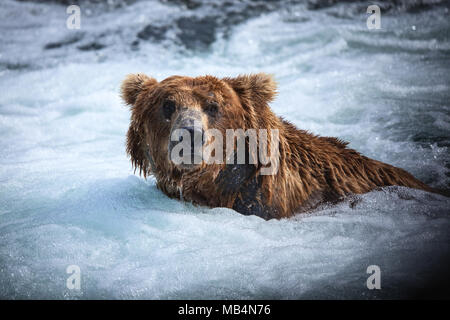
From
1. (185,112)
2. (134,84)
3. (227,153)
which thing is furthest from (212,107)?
(134,84)

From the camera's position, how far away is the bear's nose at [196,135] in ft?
10.1

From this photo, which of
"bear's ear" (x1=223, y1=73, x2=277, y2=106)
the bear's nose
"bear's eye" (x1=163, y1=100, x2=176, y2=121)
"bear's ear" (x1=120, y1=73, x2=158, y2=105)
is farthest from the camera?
"bear's ear" (x1=120, y1=73, x2=158, y2=105)

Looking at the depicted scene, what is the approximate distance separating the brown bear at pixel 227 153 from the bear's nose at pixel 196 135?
1cm

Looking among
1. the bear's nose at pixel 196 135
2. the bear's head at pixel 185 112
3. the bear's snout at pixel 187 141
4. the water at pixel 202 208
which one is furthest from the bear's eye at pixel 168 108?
the water at pixel 202 208

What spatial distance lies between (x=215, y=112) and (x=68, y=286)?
1.52 metres

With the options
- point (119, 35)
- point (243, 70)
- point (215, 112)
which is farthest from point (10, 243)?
point (119, 35)

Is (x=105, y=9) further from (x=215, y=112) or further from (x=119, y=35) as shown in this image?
(x=215, y=112)

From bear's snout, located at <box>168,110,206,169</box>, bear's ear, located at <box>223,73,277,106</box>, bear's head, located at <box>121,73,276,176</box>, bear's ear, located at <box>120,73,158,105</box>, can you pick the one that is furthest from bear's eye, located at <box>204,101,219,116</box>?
bear's ear, located at <box>120,73,158,105</box>

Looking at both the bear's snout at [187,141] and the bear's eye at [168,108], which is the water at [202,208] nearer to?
the bear's snout at [187,141]

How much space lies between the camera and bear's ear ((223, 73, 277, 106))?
11.7 feet

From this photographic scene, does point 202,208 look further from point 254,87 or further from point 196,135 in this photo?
point 254,87

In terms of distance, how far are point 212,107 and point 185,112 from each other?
23 centimetres

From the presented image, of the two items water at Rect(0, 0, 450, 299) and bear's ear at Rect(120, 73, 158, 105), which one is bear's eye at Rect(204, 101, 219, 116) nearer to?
bear's ear at Rect(120, 73, 158, 105)

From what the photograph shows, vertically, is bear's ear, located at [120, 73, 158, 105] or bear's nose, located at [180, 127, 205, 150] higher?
bear's ear, located at [120, 73, 158, 105]
